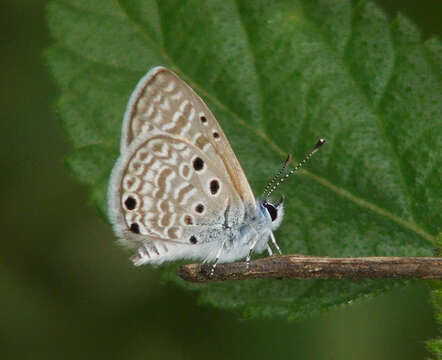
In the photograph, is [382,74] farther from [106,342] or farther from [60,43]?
[106,342]

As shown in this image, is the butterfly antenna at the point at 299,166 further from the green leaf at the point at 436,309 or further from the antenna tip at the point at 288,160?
the green leaf at the point at 436,309

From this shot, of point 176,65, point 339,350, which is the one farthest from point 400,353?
point 176,65

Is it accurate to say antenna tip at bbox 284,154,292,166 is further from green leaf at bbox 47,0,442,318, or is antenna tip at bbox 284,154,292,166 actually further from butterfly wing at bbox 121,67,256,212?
butterfly wing at bbox 121,67,256,212

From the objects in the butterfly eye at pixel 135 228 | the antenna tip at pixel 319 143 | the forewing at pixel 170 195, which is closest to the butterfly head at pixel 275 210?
the forewing at pixel 170 195

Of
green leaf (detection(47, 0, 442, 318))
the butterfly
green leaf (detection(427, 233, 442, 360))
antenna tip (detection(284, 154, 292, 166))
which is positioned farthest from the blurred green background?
green leaf (detection(427, 233, 442, 360))

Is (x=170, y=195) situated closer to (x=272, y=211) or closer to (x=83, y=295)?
(x=272, y=211)

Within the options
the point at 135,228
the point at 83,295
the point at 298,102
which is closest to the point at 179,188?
the point at 135,228
